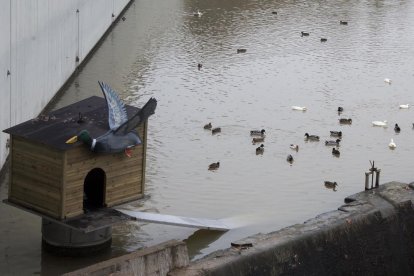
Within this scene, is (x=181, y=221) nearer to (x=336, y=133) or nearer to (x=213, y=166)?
(x=213, y=166)

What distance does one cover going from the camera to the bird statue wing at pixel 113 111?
1504 cm

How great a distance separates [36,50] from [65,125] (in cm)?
718

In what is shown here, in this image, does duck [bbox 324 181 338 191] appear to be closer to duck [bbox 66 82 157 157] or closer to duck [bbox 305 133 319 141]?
duck [bbox 305 133 319 141]

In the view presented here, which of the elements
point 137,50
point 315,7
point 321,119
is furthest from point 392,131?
point 315,7

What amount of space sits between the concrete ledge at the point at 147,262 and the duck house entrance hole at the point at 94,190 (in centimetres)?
238

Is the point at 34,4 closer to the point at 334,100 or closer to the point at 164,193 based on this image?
the point at 164,193

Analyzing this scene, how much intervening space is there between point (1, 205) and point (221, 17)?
22.4m

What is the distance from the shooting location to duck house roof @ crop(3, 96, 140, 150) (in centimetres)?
1442

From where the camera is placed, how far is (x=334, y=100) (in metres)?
26.1

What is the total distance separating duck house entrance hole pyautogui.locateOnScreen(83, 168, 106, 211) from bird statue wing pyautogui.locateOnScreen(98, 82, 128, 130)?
76 cm

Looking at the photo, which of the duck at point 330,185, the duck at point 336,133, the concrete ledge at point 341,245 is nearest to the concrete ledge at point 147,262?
the concrete ledge at point 341,245

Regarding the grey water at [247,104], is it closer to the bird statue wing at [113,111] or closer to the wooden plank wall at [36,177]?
the wooden plank wall at [36,177]

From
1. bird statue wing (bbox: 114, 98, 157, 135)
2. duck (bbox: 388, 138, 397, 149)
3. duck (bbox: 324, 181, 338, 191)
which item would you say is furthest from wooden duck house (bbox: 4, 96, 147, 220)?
duck (bbox: 388, 138, 397, 149)

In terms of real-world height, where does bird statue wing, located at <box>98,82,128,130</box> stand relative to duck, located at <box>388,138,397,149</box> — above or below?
above
